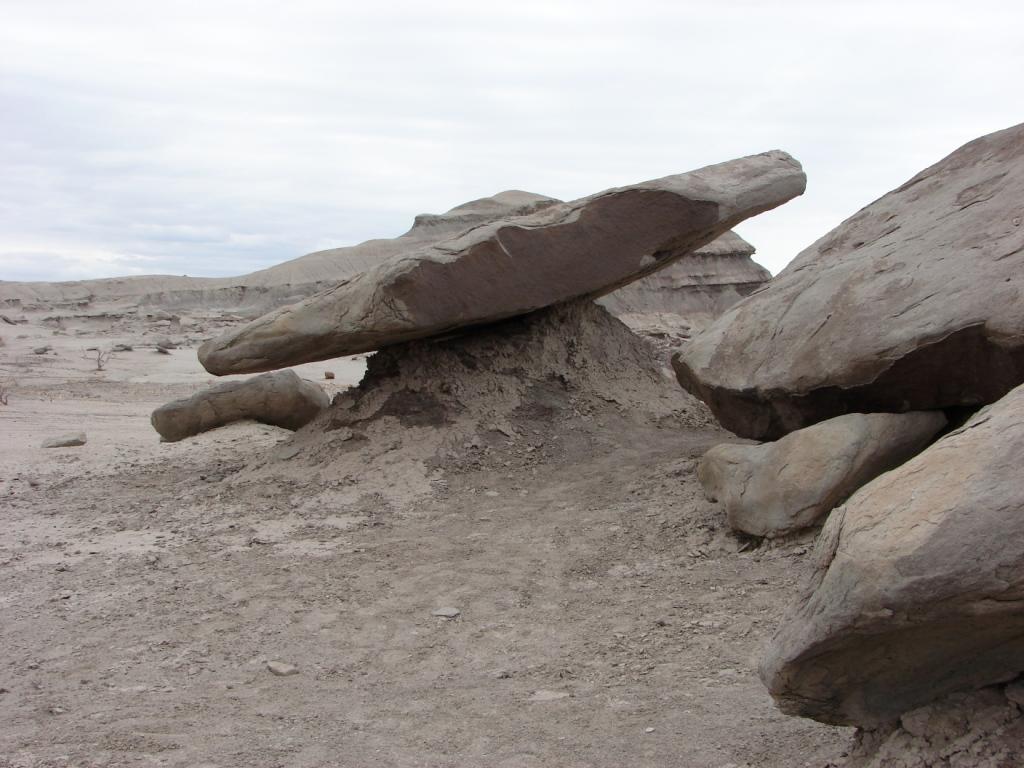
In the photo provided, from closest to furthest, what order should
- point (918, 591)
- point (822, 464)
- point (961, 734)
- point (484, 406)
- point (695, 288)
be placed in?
point (918, 591) → point (961, 734) → point (822, 464) → point (484, 406) → point (695, 288)

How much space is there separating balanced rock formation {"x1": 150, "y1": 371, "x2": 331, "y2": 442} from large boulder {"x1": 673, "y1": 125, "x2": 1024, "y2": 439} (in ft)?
14.6

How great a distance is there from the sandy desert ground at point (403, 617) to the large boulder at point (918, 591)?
433mm

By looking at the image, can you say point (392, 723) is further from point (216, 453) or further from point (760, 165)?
point (216, 453)

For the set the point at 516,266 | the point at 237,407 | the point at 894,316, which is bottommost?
the point at 237,407

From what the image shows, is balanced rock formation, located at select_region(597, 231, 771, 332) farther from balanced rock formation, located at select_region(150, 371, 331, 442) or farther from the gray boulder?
the gray boulder

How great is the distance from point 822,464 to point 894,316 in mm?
686

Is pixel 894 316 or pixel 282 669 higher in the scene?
pixel 894 316

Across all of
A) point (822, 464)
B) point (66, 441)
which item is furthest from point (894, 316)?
point (66, 441)

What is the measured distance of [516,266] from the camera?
6.38m

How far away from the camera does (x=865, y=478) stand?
426 cm

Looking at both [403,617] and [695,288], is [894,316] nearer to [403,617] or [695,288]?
[403,617]

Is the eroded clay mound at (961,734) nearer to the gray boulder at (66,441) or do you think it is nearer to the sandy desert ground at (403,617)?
the sandy desert ground at (403,617)

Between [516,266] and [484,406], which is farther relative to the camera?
[484,406]

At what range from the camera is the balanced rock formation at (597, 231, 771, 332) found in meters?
18.0
